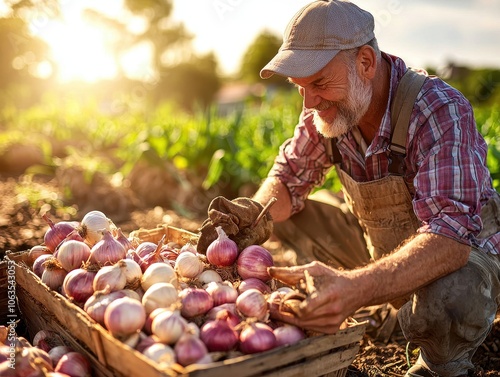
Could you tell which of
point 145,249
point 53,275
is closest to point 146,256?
point 145,249

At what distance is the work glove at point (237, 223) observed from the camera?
229 cm

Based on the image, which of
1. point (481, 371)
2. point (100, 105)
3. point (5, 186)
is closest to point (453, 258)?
point (481, 371)

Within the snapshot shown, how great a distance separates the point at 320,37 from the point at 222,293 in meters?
1.13

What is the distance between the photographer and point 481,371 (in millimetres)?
2365

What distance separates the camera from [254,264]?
2.07 m

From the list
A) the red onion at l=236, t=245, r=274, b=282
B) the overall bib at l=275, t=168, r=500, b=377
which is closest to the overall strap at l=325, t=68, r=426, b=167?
the overall bib at l=275, t=168, r=500, b=377

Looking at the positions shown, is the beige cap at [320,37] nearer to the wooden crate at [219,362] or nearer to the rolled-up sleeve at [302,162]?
the rolled-up sleeve at [302,162]

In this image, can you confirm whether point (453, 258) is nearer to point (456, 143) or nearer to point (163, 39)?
point (456, 143)

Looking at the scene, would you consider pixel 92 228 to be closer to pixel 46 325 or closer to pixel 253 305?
pixel 46 325

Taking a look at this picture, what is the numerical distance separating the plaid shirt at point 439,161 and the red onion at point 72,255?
1275mm

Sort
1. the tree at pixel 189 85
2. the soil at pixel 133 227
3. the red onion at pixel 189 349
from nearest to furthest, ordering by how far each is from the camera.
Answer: the red onion at pixel 189 349 → the soil at pixel 133 227 → the tree at pixel 189 85

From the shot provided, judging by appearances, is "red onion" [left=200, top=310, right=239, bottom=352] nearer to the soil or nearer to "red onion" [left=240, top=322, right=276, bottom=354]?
"red onion" [left=240, top=322, right=276, bottom=354]

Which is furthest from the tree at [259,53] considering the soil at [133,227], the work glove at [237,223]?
the work glove at [237,223]

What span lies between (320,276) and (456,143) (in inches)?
31.9
